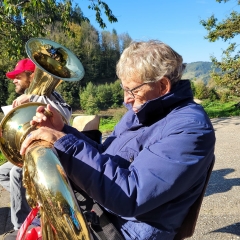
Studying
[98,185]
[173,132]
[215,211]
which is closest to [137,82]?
[173,132]

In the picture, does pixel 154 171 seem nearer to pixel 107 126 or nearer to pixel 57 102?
pixel 57 102

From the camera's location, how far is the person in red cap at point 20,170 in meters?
2.84

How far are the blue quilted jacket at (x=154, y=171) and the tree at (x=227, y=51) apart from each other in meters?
15.6

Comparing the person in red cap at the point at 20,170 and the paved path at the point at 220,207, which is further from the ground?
the person in red cap at the point at 20,170

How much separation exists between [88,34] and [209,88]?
31529 mm

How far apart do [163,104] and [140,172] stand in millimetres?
404

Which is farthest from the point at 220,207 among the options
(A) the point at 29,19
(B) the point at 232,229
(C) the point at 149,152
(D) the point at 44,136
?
(A) the point at 29,19

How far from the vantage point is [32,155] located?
1.25 meters

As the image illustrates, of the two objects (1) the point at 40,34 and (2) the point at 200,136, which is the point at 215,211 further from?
(1) the point at 40,34

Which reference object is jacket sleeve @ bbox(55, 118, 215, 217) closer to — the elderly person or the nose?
the elderly person

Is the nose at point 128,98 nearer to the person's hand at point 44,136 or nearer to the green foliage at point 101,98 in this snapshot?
the person's hand at point 44,136

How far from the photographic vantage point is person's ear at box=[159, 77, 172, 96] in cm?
155

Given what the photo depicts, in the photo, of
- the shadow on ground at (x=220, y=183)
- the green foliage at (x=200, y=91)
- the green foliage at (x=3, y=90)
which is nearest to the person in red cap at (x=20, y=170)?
the shadow on ground at (x=220, y=183)

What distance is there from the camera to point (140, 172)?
49.9 inches
